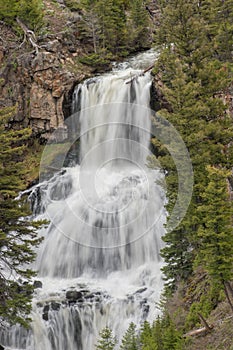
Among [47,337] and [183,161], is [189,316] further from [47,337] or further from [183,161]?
[47,337]

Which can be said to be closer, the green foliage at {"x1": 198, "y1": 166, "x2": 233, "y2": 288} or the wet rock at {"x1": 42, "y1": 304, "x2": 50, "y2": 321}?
the green foliage at {"x1": 198, "y1": 166, "x2": 233, "y2": 288}

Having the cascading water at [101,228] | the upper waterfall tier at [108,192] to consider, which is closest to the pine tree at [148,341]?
the cascading water at [101,228]

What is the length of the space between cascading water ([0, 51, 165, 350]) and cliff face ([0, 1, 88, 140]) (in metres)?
1.61

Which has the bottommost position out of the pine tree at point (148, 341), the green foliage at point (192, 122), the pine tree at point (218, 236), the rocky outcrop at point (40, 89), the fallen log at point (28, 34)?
the pine tree at point (148, 341)

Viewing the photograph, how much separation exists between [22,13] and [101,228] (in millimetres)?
21293

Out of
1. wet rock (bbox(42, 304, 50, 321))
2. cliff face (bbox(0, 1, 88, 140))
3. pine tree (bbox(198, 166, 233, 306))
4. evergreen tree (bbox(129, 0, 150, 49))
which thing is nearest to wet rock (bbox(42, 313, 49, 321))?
wet rock (bbox(42, 304, 50, 321))

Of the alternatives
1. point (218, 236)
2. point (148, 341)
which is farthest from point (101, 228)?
point (218, 236)

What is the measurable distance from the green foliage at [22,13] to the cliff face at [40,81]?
1537 mm

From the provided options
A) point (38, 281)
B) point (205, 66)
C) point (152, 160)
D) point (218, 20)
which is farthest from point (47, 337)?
point (218, 20)

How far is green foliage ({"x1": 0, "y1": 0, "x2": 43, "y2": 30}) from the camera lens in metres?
32.1

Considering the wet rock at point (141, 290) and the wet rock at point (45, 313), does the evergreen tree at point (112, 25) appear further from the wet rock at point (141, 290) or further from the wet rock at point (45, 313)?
the wet rock at point (45, 313)

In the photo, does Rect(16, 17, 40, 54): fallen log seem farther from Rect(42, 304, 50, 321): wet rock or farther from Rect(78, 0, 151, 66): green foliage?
Rect(42, 304, 50, 321): wet rock

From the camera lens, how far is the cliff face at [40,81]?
29969 mm

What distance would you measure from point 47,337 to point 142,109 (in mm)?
15508
